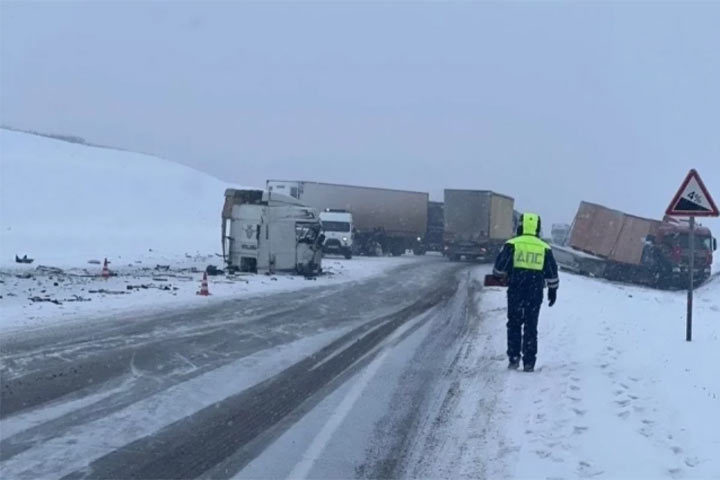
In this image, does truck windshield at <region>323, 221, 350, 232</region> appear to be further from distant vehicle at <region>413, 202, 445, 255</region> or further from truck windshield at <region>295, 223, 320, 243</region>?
truck windshield at <region>295, 223, 320, 243</region>

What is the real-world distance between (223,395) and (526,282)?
3787mm

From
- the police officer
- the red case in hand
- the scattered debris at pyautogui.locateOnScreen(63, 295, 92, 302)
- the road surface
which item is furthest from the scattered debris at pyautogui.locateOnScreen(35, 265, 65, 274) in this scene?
the police officer

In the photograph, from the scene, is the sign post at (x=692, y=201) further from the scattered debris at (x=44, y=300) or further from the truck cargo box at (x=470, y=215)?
the truck cargo box at (x=470, y=215)

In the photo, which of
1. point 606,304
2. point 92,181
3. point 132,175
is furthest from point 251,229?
point 132,175

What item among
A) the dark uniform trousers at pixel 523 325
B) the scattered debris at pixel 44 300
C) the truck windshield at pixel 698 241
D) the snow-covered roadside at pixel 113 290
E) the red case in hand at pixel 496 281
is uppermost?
the truck windshield at pixel 698 241

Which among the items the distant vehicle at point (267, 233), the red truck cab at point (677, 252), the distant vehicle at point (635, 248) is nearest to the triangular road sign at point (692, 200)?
the distant vehicle at point (267, 233)

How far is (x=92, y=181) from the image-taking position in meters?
73.1

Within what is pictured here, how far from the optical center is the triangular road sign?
1380 cm

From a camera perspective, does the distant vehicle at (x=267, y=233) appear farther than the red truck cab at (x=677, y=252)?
No

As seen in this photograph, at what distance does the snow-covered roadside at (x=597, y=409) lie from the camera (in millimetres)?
7211

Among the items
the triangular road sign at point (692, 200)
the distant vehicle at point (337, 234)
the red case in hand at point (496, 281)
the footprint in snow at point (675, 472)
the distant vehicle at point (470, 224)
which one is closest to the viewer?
the footprint in snow at point (675, 472)

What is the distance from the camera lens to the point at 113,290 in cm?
2325

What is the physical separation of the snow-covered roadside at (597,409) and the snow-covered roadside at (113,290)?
7.41m

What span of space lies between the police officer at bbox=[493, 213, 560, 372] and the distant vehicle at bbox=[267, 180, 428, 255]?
136 ft
